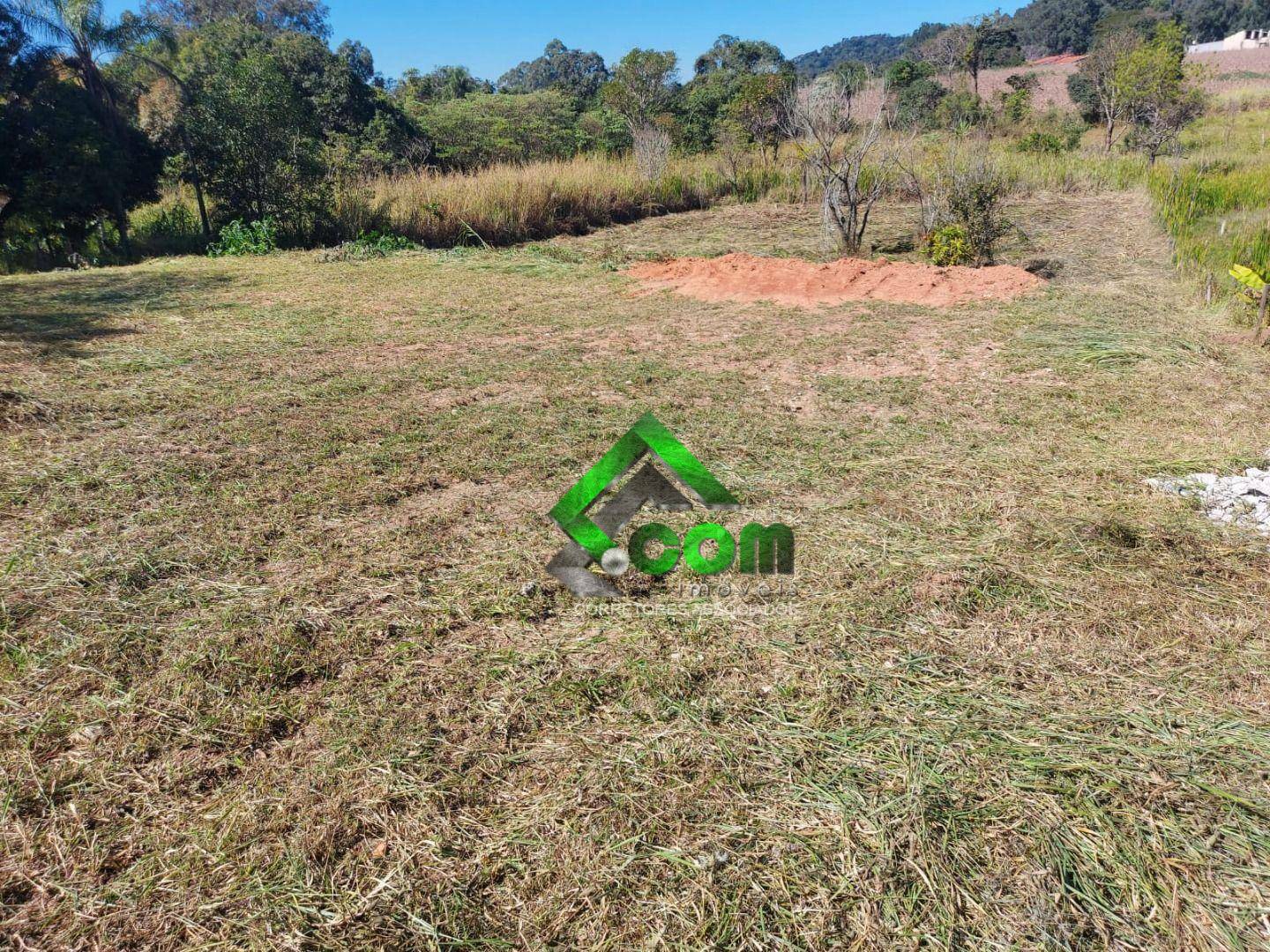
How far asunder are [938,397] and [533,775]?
3697 millimetres

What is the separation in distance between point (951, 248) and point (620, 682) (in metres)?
7.98

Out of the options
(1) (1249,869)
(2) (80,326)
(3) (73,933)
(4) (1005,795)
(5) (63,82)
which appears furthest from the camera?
(5) (63,82)

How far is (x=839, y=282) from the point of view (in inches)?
305

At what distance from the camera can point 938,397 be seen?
4.56m

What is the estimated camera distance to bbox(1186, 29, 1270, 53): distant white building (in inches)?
2183

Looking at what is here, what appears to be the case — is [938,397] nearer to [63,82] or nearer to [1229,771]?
[1229,771]

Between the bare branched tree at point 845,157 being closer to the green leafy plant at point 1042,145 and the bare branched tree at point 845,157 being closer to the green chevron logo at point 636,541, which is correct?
the green chevron logo at point 636,541

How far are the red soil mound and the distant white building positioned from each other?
67238mm

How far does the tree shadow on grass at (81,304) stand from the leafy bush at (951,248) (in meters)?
8.02

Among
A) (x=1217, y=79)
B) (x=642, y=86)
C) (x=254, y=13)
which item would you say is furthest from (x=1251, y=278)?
(x=254, y=13)

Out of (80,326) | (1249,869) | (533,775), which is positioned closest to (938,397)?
(1249,869)

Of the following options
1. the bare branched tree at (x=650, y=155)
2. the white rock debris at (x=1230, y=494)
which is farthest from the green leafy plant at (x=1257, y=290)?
the bare branched tree at (x=650, y=155)

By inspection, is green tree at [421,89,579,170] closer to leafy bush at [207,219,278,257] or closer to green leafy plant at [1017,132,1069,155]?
leafy bush at [207,219,278,257]

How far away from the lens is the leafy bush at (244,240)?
34.2 feet
